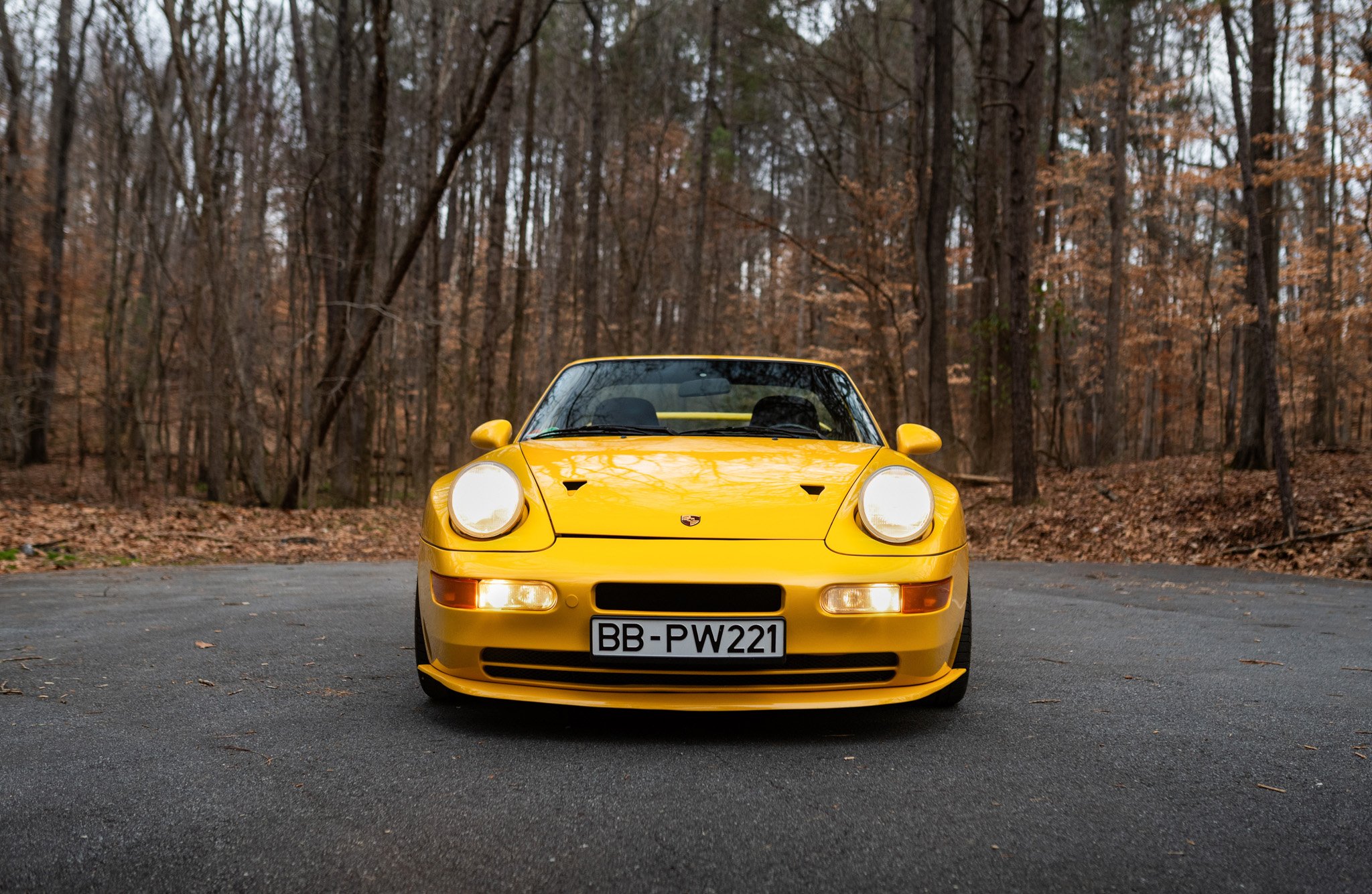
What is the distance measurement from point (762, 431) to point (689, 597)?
1.29 m

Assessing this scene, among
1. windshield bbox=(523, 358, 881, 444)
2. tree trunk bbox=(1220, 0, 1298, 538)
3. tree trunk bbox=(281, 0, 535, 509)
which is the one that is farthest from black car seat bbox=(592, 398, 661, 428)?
tree trunk bbox=(281, 0, 535, 509)

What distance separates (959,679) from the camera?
3.08m

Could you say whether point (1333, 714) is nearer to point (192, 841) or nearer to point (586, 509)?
point (586, 509)

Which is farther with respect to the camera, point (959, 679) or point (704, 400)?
point (704, 400)

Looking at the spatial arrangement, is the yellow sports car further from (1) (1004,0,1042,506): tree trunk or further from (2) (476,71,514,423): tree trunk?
(2) (476,71,514,423): tree trunk

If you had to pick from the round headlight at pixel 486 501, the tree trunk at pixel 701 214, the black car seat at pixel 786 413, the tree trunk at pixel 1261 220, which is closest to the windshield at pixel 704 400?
the black car seat at pixel 786 413

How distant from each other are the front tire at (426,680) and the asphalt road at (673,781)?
0.28 feet

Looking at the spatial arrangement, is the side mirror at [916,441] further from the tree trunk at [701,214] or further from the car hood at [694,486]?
Answer: the tree trunk at [701,214]

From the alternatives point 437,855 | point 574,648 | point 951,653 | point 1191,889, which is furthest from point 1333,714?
point 437,855

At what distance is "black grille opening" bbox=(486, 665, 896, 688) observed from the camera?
2.72 meters

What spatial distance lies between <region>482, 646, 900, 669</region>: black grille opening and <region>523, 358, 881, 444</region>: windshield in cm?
123

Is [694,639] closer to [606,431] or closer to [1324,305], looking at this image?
[606,431]

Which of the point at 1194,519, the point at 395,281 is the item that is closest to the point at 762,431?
the point at 1194,519

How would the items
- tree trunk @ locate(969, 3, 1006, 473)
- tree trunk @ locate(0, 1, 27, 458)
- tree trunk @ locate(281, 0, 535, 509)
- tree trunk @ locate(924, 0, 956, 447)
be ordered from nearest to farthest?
tree trunk @ locate(281, 0, 535, 509), tree trunk @ locate(924, 0, 956, 447), tree trunk @ locate(969, 3, 1006, 473), tree trunk @ locate(0, 1, 27, 458)
